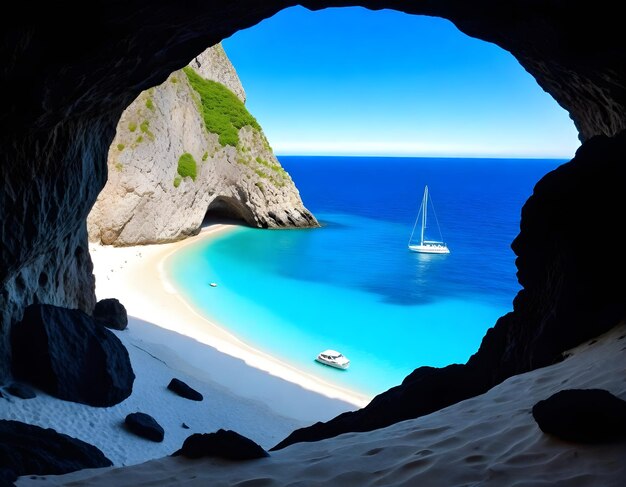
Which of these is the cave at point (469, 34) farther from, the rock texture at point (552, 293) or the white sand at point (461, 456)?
the white sand at point (461, 456)

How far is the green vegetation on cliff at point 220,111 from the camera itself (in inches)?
1884

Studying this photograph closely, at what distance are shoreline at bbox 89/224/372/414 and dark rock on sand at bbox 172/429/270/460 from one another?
11.7 m

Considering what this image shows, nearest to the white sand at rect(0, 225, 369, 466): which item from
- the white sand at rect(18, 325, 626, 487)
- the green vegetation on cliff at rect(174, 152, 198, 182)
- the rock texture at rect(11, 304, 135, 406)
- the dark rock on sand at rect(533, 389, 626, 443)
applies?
the rock texture at rect(11, 304, 135, 406)

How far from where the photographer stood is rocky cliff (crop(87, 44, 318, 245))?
3794 centimetres

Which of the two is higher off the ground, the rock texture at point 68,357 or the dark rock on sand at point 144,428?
the rock texture at point 68,357

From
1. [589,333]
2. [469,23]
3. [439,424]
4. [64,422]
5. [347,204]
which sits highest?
[347,204]

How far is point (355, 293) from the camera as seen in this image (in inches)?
1372

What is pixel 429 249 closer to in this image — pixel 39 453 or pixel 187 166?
pixel 187 166

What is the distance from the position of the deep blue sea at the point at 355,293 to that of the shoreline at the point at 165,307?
1.01m

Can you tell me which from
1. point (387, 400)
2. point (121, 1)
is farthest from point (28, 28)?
point (387, 400)

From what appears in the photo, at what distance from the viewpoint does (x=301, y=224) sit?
54562 mm

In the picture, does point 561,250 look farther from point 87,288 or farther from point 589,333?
point 87,288

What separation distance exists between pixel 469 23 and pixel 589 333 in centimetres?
674

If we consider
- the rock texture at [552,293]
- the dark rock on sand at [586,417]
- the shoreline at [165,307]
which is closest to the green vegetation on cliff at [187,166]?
the shoreline at [165,307]
